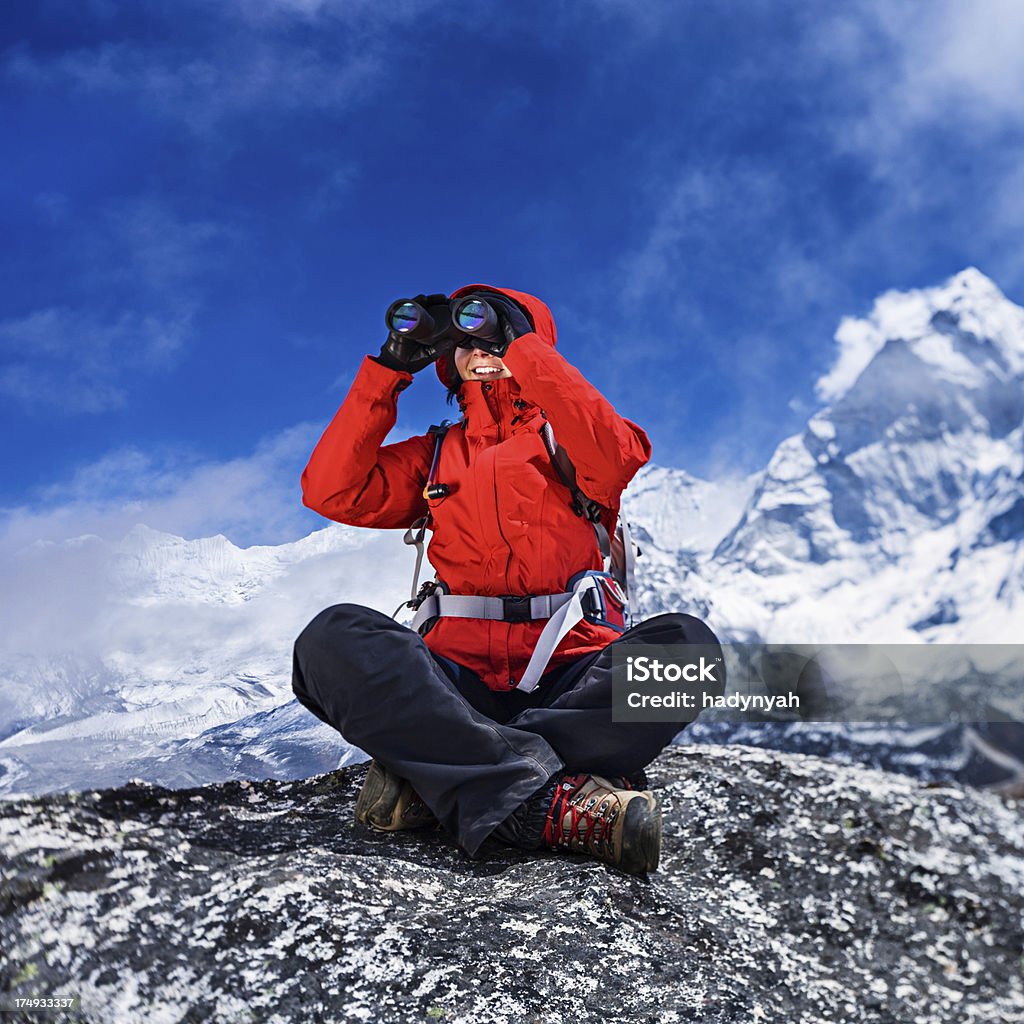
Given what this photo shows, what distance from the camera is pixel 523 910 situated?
7.47 ft

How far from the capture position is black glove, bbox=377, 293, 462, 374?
3.42 m

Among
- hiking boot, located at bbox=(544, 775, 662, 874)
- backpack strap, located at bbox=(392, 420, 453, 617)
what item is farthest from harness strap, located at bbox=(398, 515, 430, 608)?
hiking boot, located at bbox=(544, 775, 662, 874)

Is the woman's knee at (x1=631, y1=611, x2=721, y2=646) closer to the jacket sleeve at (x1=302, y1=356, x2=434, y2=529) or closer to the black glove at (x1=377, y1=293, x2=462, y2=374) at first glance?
the jacket sleeve at (x1=302, y1=356, x2=434, y2=529)

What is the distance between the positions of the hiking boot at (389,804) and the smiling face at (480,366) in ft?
5.13

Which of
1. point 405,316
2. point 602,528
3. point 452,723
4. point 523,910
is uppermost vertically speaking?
point 405,316

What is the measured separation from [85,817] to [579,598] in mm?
1739

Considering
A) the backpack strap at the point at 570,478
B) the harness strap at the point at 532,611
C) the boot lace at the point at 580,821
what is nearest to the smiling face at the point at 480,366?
the backpack strap at the point at 570,478

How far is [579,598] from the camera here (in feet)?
10.7

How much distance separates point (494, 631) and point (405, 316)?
4.04 ft

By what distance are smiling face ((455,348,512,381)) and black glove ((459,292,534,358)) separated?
0.64ft

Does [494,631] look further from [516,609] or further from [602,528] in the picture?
[602,528]

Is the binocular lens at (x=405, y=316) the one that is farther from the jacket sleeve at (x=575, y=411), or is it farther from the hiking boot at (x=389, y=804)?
the hiking boot at (x=389, y=804)

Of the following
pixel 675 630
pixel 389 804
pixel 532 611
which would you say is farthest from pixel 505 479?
pixel 389 804

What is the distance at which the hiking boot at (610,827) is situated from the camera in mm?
2689
